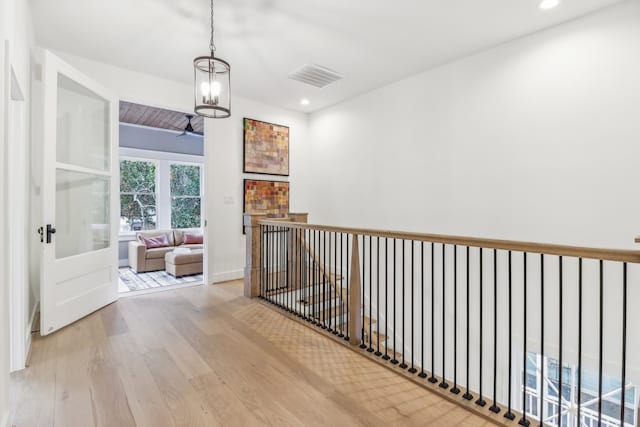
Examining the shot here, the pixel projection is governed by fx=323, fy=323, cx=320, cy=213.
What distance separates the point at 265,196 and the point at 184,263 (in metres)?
1.85

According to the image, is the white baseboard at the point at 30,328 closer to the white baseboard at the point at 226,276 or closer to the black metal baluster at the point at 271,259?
the white baseboard at the point at 226,276

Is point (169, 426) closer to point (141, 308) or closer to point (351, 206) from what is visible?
point (141, 308)

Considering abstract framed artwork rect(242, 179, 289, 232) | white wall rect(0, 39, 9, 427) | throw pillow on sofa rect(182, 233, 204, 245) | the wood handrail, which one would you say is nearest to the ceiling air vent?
abstract framed artwork rect(242, 179, 289, 232)

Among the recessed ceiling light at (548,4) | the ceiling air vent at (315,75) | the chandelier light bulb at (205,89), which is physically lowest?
the chandelier light bulb at (205,89)

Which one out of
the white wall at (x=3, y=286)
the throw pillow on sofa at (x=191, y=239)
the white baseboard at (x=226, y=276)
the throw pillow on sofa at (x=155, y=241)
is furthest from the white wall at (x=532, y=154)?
the throw pillow on sofa at (x=155, y=241)

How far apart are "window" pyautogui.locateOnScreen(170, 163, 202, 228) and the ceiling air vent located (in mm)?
4457

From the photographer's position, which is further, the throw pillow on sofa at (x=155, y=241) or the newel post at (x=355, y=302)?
the throw pillow on sofa at (x=155, y=241)

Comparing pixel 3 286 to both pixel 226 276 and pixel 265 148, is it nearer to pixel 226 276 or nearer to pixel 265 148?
pixel 226 276

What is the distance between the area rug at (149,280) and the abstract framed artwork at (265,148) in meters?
2.00

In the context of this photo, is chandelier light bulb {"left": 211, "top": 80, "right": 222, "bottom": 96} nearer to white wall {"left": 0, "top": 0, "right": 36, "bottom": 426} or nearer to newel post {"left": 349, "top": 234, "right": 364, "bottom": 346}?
white wall {"left": 0, "top": 0, "right": 36, "bottom": 426}

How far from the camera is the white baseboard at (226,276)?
4.62 metres

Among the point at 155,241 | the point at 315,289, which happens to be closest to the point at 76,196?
the point at 315,289

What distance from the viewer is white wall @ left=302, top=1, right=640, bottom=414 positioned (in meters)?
2.64

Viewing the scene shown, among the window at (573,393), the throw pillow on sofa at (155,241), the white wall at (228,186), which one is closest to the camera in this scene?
the window at (573,393)
